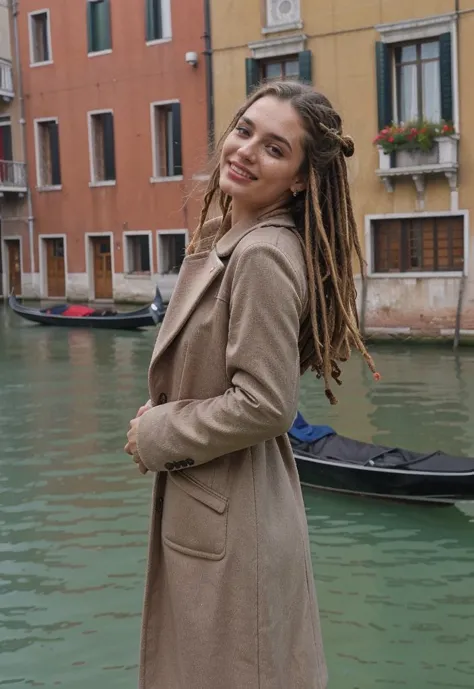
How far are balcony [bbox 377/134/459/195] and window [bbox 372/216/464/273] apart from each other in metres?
0.46

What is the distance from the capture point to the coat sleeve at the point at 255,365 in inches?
40.8

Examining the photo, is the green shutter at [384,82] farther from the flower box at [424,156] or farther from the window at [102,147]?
the window at [102,147]

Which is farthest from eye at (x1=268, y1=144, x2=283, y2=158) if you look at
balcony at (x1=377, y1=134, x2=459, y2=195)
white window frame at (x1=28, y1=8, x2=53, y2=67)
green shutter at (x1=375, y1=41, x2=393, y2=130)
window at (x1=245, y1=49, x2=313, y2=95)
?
white window frame at (x1=28, y1=8, x2=53, y2=67)

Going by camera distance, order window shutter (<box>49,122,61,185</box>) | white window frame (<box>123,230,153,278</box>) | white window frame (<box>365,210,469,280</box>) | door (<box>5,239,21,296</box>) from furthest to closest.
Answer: door (<box>5,239,21,296</box>) < window shutter (<box>49,122,61,185</box>) < white window frame (<box>123,230,153,278</box>) < white window frame (<box>365,210,469,280</box>)

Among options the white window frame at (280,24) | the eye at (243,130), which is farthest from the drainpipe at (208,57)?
the eye at (243,130)

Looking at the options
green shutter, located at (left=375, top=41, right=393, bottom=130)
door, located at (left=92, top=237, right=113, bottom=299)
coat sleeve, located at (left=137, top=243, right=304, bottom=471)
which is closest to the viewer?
coat sleeve, located at (left=137, top=243, right=304, bottom=471)

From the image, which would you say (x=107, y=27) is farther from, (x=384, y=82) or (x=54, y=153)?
(x=384, y=82)

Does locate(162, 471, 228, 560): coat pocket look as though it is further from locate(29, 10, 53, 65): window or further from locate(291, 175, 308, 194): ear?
locate(29, 10, 53, 65): window

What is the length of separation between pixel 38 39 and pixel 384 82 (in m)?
7.57

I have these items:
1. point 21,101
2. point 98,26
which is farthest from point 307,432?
point 21,101

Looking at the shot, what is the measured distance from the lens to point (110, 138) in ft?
49.8

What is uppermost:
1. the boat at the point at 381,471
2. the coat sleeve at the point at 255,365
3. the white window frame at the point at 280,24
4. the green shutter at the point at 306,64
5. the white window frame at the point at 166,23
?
the white window frame at the point at 166,23

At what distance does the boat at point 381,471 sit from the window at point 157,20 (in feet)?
35.1

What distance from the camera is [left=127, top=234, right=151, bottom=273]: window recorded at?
595 inches
